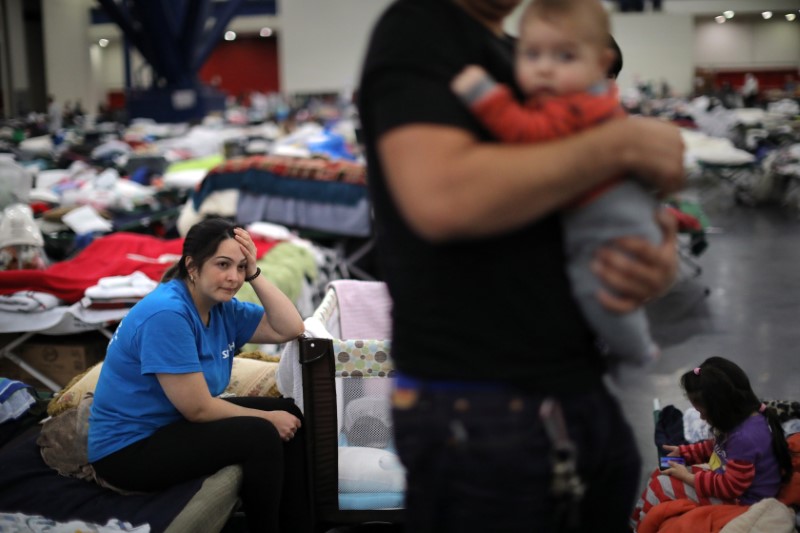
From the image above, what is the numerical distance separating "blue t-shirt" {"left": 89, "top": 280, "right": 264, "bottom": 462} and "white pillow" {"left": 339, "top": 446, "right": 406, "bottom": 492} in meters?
0.49

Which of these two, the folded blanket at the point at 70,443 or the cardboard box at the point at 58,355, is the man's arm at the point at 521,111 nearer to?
the folded blanket at the point at 70,443

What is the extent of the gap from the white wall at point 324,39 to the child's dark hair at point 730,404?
2474 cm

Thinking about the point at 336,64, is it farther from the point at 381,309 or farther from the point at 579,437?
the point at 579,437

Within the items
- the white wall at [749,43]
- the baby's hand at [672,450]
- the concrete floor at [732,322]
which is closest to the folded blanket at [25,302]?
the concrete floor at [732,322]

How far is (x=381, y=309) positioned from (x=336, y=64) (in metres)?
24.9

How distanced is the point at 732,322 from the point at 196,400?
14.9ft

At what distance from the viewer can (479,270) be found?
1112 millimetres

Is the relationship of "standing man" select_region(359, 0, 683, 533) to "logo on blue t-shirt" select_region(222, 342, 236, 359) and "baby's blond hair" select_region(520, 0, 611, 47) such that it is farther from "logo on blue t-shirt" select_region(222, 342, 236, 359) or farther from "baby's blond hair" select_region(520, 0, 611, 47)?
"logo on blue t-shirt" select_region(222, 342, 236, 359)

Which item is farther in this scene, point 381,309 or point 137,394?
point 381,309

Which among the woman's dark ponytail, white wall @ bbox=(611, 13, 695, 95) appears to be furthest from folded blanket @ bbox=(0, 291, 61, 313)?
white wall @ bbox=(611, 13, 695, 95)

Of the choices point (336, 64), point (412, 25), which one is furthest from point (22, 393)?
point (336, 64)

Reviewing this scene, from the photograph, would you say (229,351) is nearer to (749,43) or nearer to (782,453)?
(782,453)

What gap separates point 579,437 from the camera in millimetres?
1170

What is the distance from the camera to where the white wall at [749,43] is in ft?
115
